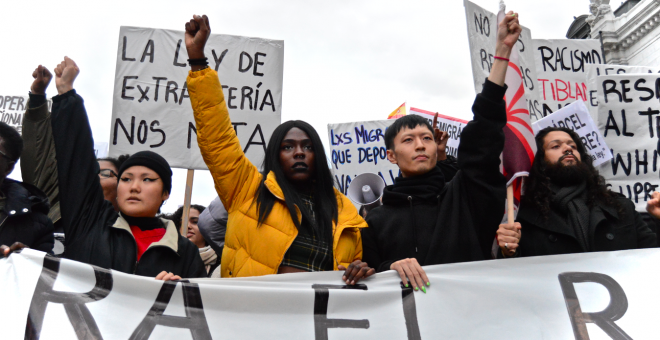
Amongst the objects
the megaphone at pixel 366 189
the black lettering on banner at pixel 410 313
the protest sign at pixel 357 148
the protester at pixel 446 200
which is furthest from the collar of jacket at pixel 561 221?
the protest sign at pixel 357 148

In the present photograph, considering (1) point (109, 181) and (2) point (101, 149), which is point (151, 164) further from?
(2) point (101, 149)

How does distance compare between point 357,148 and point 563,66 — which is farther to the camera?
point 357,148

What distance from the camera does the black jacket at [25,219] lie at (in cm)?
233

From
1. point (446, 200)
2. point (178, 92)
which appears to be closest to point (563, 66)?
point (446, 200)

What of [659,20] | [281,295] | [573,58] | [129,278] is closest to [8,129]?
[129,278]

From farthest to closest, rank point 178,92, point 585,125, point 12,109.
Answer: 1. point 12,109
2. point 178,92
3. point 585,125

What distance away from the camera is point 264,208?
2.52 m

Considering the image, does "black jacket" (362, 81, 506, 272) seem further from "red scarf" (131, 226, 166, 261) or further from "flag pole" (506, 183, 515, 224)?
"red scarf" (131, 226, 166, 261)

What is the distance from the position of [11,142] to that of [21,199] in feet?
1.05

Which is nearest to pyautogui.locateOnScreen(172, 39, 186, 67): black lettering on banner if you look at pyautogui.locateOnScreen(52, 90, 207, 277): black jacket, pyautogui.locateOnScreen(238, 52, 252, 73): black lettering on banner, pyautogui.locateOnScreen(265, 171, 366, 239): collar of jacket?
pyautogui.locateOnScreen(238, 52, 252, 73): black lettering on banner

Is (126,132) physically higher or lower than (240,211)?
higher

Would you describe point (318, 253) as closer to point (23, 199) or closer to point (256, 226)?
point (256, 226)

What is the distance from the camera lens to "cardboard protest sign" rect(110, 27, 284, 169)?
4266 mm

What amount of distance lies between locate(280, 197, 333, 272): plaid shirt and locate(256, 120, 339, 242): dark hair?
35mm
